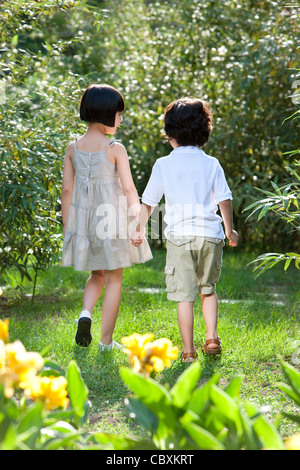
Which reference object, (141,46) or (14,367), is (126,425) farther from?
(141,46)

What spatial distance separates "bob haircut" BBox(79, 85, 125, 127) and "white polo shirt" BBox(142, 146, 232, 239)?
41 centimetres

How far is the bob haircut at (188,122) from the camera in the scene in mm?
3033

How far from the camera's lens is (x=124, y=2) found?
320 inches

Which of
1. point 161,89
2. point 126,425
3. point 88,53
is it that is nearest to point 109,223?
point 126,425

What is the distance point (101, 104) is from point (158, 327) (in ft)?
4.46

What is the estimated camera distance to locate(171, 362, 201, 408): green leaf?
1.37 meters

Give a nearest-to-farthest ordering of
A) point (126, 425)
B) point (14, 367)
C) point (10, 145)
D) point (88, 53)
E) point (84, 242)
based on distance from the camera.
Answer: point (14, 367) < point (126, 425) < point (84, 242) < point (10, 145) < point (88, 53)

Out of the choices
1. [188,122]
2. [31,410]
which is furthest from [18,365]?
[188,122]

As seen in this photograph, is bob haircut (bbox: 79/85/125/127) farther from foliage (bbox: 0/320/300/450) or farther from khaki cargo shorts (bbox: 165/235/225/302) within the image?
foliage (bbox: 0/320/300/450)

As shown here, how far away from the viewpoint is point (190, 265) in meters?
3.03

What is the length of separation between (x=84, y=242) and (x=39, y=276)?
2.38 meters

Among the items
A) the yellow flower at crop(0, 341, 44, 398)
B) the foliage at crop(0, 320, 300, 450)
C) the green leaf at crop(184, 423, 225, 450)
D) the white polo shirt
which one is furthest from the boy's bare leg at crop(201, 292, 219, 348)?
the yellow flower at crop(0, 341, 44, 398)

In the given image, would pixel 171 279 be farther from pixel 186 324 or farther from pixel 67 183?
pixel 67 183

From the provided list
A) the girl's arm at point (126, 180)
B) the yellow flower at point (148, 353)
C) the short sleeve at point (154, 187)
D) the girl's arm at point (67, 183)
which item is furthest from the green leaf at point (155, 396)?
the girl's arm at point (67, 183)
